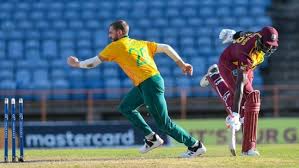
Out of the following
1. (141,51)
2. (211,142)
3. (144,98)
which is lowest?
(211,142)

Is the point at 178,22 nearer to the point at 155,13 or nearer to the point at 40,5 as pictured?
the point at 155,13

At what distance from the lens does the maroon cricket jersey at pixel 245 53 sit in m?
11.0

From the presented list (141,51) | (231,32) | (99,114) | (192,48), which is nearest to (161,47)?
Result: (141,51)

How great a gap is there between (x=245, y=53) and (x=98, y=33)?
13572 millimetres

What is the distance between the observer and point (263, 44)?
1091cm

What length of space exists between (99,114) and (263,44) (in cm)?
1184

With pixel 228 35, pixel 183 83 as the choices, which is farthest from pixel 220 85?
pixel 183 83

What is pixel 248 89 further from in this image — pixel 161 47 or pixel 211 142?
pixel 211 142

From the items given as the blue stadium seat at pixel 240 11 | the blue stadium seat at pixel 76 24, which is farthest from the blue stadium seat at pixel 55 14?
the blue stadium seat at pixel 240 11

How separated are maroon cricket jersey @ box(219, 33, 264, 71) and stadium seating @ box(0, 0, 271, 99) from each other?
35.9ft

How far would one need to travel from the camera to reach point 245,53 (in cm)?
1102

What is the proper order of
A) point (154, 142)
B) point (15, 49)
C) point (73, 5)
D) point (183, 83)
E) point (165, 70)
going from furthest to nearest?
point (73, 5) < point (15, 49) < point (165, 70) < point (183, 83) < point (154, 142)

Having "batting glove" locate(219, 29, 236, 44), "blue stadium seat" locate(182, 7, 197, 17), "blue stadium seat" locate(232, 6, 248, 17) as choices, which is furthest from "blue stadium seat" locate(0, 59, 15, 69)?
"batting glove" locate(219, 29, 236, 44)

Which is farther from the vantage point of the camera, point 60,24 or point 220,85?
point 60,24
